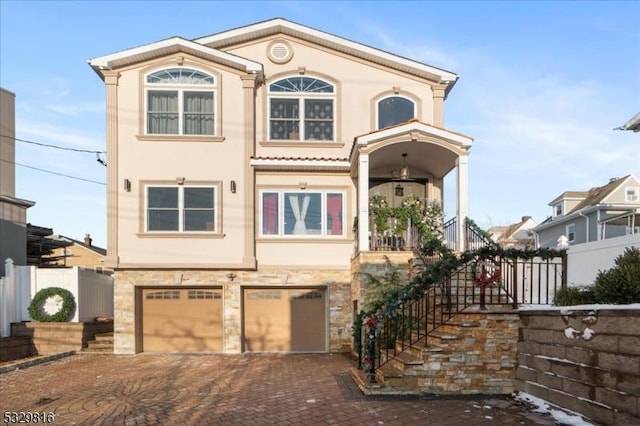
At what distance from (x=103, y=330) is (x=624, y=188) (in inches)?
978

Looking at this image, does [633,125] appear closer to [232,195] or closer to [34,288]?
[232,195]

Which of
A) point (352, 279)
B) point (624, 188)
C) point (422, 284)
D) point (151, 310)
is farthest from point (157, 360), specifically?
point (624, 188)

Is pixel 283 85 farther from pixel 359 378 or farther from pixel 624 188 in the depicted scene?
Answer: pixel 624 188

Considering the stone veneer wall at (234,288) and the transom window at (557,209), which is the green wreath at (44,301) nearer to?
the stone veneer wall at (234,288)

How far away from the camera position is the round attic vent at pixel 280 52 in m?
13.7

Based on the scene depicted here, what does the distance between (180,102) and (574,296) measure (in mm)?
10706

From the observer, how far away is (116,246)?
12.6m

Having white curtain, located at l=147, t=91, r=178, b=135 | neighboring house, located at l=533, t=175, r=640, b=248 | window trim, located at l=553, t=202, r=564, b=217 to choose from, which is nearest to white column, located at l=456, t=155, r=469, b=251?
white curtain, located at l=147, t=91, r=178, b=135

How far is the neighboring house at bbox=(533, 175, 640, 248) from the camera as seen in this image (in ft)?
71.6

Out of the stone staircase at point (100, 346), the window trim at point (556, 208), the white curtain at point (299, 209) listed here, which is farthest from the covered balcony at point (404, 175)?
the window trim at point (556, 208)

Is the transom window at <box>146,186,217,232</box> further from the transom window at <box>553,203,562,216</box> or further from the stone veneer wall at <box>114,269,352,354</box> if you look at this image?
the transom window at <box>553,203,562,216</box>

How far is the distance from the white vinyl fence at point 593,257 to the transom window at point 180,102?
32.6 feet

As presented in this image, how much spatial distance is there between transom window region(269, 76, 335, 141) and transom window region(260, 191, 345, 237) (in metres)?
1.68

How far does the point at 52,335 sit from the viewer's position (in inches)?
482
